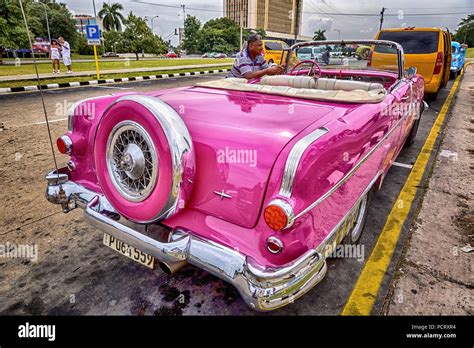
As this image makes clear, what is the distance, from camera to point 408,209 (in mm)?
3260

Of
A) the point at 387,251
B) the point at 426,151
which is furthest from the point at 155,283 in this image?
the point at 426,151

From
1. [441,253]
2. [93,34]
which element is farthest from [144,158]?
[93,34]

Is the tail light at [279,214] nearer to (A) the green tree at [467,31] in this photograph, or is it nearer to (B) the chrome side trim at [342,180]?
(B) the chrome side trim at [342,180]

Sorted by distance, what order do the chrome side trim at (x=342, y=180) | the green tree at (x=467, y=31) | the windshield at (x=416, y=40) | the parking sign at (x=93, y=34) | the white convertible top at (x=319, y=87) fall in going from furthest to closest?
the green tree at (x=467, y=31) → the parking sign at (x=93, y=34) → the windshield at (x=416, y=40) → the white convertible top at (x=319, y=87) → the chrome side trim at (x=342, y=180)

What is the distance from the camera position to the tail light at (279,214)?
56.9 inches

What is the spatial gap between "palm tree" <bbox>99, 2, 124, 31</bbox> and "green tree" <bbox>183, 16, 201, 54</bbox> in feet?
50.1

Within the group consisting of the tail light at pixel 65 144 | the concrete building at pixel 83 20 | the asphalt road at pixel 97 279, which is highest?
the concrete building at pixel 83 20

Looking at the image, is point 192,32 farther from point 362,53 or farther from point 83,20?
point 362,53

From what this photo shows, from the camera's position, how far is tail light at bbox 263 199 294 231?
145 centimetres

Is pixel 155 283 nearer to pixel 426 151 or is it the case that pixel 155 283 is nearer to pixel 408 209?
pixel 408 209

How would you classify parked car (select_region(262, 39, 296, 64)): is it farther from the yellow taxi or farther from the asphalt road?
the asphalt road

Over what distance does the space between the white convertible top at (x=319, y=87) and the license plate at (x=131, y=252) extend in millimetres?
1537

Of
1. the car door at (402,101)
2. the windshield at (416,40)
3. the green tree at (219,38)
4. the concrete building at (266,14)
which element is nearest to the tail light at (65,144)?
the car door at (402,101)

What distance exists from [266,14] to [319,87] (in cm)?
10098
